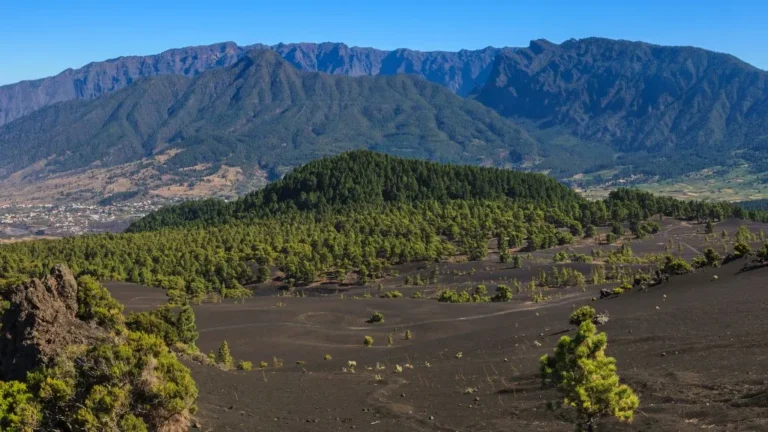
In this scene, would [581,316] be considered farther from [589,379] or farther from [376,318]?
[589,379]

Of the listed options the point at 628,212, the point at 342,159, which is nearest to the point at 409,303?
the point at 628,212

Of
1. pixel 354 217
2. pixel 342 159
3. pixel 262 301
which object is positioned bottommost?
pixel 262 301

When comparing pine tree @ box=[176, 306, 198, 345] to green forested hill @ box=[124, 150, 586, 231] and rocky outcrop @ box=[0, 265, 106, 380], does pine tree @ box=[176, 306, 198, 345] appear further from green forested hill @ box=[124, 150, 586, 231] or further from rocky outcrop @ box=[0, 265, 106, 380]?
green forested hill @ box=[124, 150, 586, 231]

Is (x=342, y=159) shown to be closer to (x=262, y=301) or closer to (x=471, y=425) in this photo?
(x=262, y=301)

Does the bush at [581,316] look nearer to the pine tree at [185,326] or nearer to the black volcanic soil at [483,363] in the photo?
the black volcanic soil at [483,363]

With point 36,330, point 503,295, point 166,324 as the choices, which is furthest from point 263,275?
point 36,330

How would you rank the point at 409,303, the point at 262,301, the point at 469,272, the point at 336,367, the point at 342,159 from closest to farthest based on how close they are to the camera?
the point at 336,367 → the point at 409,303 → the point at 262,301 → the point at 469,272 → the point at 342,159

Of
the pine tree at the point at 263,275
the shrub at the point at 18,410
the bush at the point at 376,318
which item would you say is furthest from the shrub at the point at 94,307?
the pine tree at the point at 263,275
